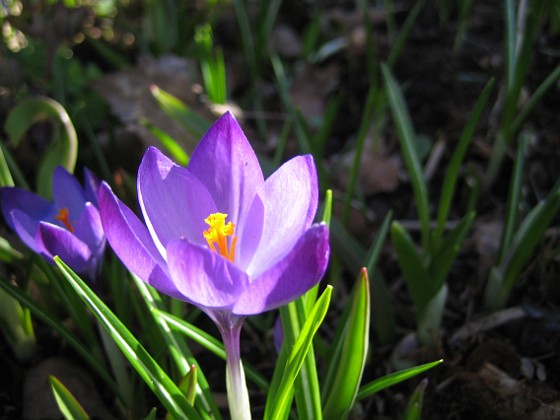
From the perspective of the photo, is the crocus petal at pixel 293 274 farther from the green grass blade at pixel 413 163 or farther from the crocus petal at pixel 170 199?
the green grass blade at pixel 413 163

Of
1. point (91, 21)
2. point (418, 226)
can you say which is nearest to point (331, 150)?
point (418, 226)

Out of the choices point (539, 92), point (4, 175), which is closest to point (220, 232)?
point (4, 175)

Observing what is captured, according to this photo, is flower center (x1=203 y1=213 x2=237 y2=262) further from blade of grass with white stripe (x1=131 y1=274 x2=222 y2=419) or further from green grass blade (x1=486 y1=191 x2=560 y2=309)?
green grass blade (x1=486 y1=191 x2=560 y2=309)

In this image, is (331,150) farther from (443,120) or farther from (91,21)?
(91,21)

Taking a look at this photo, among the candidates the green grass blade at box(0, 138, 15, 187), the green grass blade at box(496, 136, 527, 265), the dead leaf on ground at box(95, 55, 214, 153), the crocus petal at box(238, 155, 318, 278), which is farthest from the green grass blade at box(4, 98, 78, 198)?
the green grass blade at box(496, 136, 527, 265)

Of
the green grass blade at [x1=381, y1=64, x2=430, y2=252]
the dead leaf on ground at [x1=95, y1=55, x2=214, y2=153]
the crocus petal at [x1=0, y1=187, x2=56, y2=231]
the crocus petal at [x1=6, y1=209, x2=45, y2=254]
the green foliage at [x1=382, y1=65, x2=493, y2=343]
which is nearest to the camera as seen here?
the crocus petal at [x1=6, y1=209, x2=45, y2=254]
